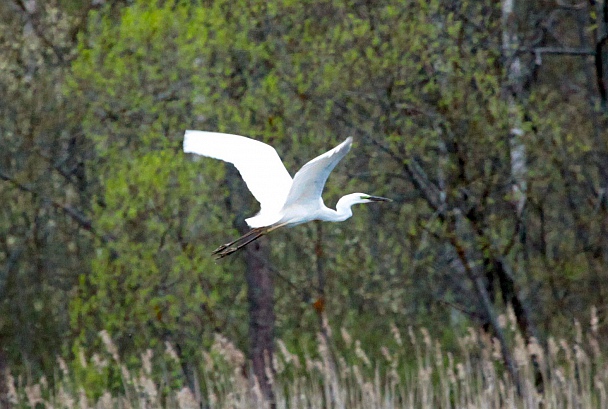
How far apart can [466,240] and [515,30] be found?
1614mm

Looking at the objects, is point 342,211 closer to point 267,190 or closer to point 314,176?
point 267,190

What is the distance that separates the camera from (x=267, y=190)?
7.75 m

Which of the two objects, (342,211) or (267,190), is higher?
(267,190)

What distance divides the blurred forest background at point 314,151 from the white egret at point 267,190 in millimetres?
683

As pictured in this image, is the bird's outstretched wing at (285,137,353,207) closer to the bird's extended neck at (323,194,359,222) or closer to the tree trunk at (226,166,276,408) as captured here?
the bird's extended neck at (323,194,359,222)

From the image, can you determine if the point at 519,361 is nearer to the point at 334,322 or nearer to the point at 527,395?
the point at 527,395

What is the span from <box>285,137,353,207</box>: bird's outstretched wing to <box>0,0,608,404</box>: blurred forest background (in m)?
1.08

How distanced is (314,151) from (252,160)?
1.22 m

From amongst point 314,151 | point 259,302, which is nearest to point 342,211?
point 314,151

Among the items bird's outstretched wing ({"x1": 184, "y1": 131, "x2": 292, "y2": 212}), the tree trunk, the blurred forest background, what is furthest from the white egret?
the tree trunk

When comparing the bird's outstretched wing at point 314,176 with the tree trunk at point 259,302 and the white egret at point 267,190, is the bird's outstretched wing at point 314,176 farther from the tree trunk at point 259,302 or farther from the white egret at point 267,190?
the tree trunk at point 259,302

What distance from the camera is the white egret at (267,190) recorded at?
730 cm

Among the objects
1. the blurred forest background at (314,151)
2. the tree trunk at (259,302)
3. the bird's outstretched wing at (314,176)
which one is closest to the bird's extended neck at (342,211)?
the bird's outstretched wing at (314,176)

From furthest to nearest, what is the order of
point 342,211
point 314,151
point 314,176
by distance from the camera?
point 314,151 → point 342,211 → point 314,176
